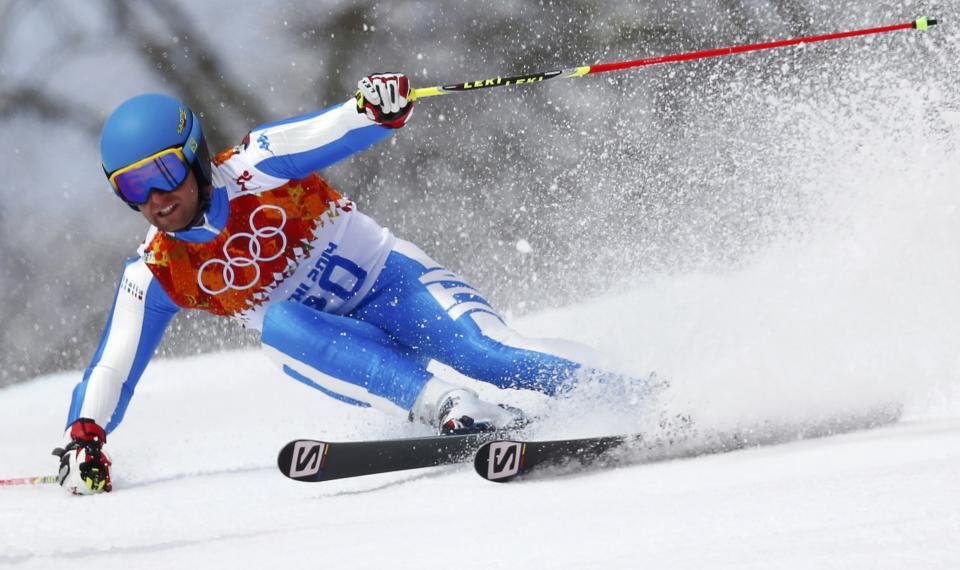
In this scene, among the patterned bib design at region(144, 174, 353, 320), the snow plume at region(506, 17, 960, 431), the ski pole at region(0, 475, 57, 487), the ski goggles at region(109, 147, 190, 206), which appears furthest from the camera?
the ski pole at region(0, 475, 57, 487)

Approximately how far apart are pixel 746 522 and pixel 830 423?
764 millimetres

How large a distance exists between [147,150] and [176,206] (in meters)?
0.15

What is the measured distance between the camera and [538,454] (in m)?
2.31

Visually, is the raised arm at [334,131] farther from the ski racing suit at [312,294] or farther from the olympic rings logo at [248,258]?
the olympic rings logo at [248,258]

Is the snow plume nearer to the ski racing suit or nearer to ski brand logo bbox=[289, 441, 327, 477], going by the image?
the ski racing suit

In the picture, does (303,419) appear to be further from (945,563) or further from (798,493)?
(945,563)

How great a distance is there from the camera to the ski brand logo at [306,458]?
234 centimetres

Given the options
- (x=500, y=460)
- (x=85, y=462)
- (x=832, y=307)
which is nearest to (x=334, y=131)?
(x=500, y=460)

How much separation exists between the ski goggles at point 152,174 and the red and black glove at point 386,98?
0.51 meters

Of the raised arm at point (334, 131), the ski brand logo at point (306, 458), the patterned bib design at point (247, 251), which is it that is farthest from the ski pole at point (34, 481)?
the raised arm at point (334, 131)

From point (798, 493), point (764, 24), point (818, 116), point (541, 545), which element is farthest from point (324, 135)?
point (764, 24)

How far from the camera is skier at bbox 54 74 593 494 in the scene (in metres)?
2.60

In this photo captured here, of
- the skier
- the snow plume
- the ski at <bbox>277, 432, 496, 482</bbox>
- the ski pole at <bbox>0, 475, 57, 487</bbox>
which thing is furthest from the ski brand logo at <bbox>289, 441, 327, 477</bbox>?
the ski pole at <bbox>0, 475, 57, 487</bbox>

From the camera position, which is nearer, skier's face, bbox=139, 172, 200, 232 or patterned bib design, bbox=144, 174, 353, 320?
skier's face, bbox=139, 172, 200, 232
